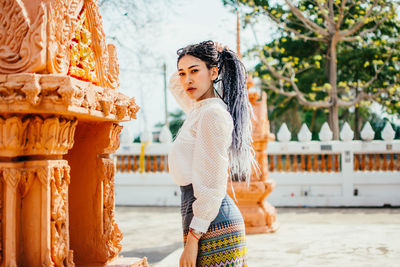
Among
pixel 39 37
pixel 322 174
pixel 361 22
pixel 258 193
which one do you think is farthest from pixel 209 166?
pixel 361 22

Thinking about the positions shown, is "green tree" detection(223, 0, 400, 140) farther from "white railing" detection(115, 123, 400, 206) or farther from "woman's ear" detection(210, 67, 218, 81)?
"woman's ear" detection(210, 67, 218, 81)

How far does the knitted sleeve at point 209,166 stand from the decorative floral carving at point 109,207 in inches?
28.6

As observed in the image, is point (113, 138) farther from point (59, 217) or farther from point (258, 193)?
point (258, 193)

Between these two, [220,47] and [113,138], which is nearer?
[220,47]

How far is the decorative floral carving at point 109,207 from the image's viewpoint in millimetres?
2328

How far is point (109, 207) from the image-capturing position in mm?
2352

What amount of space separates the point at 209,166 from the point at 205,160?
3 cm

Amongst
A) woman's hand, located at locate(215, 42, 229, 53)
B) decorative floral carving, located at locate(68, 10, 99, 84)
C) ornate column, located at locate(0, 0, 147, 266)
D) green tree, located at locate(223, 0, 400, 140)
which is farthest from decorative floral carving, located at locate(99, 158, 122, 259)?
green tree, located at locate(223, 0, 400, 140)

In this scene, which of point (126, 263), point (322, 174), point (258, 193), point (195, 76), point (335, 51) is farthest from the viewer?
point (335, 51)

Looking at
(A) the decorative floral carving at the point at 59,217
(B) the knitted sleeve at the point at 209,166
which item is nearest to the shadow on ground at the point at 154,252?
(A) the decorative floral carving at the point at 59,217

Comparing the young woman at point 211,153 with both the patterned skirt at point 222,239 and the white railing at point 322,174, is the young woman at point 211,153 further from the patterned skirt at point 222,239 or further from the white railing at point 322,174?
the white railing at point 322,174

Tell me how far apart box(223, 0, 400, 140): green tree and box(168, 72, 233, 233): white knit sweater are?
10.1m

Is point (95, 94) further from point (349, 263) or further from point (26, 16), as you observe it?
point (349, 263)

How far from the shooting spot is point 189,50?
1965 millimetres
